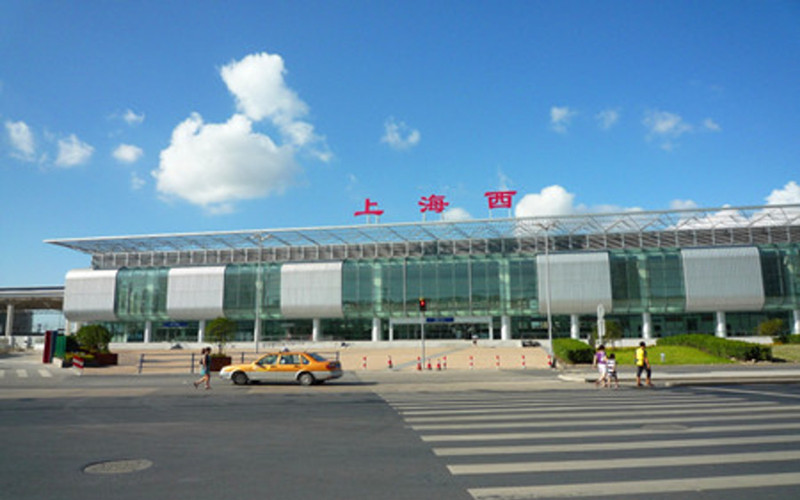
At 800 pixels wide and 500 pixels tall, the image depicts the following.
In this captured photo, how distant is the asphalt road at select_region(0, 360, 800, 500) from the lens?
6.42 metres

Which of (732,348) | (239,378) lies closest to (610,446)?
(239,378)

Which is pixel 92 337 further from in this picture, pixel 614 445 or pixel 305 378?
pixel 614 445

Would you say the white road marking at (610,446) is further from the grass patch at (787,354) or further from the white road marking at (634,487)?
the grass patch at (787,354)

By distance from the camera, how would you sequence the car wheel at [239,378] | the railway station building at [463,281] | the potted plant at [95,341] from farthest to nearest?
the railway station building at [463,281] → the potted plant at [95,341] → the car wheel at [239,378]

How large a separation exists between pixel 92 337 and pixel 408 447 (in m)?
36.5

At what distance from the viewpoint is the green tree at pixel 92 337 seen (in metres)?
37.9

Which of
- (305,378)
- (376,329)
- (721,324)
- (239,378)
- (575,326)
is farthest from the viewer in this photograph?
(376,329)

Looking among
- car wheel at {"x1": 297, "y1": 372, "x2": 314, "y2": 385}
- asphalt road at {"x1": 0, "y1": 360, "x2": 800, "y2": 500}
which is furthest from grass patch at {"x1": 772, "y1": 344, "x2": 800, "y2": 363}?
car wheel at {"x1": 297, "y1": 372, "x2": 314, "y2": 385}

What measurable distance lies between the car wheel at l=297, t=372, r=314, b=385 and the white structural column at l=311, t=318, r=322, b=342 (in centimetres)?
5251

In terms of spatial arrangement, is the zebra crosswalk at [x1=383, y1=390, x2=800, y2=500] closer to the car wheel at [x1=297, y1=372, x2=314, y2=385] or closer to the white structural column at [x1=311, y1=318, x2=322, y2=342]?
the car wheel at [x1=297, y1=372, x2=314, y2=385]

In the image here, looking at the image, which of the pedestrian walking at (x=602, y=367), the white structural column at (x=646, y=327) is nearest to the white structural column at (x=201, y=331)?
the white structural column at (x=646, y=327)

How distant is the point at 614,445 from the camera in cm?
875

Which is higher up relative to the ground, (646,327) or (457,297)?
(457,297)

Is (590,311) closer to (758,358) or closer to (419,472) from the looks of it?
(758,358)
